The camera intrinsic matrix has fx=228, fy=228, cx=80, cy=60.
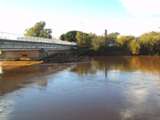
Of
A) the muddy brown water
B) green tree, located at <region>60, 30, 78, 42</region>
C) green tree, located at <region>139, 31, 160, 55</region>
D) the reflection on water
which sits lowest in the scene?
the muddy brown water

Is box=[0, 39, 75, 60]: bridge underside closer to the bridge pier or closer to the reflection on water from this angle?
the bridge pier

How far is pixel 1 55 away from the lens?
46188mm

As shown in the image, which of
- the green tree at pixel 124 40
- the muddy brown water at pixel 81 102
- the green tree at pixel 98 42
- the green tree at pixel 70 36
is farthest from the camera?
the green tree at pixel 70 36

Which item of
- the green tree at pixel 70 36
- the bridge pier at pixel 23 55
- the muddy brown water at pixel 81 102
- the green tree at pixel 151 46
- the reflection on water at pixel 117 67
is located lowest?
the muddy brown water at pixel 81 102

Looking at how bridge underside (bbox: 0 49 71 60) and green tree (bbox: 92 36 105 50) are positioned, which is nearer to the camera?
bridge underside (bbox: 0 49 71 60)

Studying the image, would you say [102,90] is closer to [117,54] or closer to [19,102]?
[19,102]

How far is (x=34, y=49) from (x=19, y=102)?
29.9 m

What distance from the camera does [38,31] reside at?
95.6 m

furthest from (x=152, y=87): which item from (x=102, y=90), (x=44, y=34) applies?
(x=44, y=34)

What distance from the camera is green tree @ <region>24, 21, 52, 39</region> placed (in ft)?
309

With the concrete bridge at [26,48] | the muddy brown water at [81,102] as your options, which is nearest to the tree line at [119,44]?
the concrete bridge at [26,48]

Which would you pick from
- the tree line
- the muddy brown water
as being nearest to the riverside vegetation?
the tree line

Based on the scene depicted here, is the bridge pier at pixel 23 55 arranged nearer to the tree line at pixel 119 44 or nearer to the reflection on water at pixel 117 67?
the reflection on water at pixel 117 67

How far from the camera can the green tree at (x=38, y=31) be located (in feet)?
309
